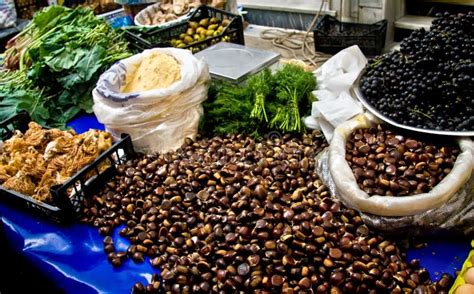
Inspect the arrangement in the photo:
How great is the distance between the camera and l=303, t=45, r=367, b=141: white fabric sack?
6.99ft

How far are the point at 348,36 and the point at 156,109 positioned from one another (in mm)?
1759

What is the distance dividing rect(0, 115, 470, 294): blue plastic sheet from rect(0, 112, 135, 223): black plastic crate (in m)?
0.06

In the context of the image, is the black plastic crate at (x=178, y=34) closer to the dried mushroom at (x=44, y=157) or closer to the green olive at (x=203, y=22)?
the green olive at (x=203, y=22)

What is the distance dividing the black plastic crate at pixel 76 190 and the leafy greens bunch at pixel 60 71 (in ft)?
2.55

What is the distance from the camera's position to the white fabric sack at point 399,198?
63.3 inches

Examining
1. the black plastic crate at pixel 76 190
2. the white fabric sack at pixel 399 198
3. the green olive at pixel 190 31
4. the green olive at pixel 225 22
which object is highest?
the green olive at pixel 225 22

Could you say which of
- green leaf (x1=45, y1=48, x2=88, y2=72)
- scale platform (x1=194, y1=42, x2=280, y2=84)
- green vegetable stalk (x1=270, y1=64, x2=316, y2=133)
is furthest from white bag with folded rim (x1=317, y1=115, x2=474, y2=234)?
green leaf (x1=45, y1=48, x2=88, y2=72)

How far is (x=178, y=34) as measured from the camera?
367 centimetres

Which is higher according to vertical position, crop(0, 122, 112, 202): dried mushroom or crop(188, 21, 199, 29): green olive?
crop(188, 21, 199, 29): green olive

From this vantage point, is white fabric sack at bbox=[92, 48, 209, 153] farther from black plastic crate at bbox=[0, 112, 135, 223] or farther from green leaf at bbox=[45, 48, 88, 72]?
green leaf at bbox=[45, 48, 88, 72]

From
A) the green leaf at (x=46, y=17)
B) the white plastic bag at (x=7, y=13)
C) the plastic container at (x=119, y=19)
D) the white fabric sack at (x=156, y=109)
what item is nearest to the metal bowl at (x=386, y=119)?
the white fabric sack at (x=156, y=109)

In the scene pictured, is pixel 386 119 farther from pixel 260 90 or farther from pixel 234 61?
pixel 234 61

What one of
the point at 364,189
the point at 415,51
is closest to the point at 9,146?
the point at 364,189

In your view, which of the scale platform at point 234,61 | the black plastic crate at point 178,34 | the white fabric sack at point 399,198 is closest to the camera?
the white fabric sack at point 399,198
